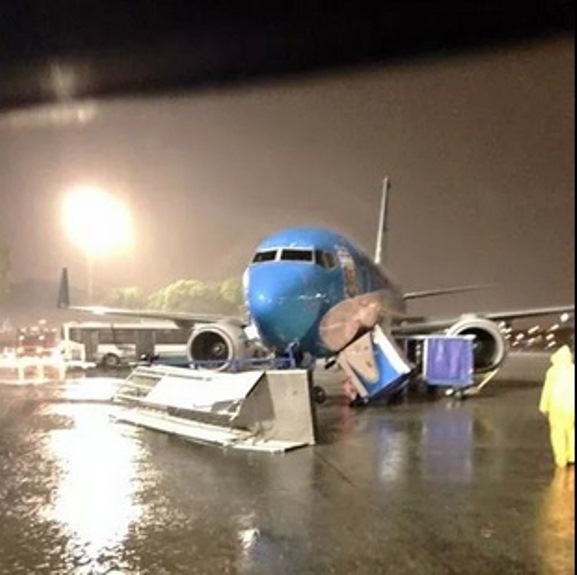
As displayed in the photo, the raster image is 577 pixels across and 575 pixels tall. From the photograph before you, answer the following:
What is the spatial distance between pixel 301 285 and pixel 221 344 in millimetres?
596

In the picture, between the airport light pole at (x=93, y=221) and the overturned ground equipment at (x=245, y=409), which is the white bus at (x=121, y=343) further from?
the airport light pole at (x=93, y=221)

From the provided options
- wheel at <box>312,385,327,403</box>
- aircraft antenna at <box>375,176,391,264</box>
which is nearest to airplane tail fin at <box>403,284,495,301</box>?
aircraft antenna at <box>375,176,391,264</box>

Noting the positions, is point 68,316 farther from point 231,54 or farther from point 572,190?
point 572,190

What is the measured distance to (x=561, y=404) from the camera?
2.25 metres

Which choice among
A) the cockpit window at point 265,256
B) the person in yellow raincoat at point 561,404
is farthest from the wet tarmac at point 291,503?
the cockpit window at point 265,256

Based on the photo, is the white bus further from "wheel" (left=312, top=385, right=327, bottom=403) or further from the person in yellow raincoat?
the person in yellow raincoat

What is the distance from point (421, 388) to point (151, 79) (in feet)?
12.9

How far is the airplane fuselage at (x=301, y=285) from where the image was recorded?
15.2 ft

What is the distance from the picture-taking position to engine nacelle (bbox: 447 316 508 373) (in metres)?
5.08

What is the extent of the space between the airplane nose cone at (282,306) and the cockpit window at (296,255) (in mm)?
52

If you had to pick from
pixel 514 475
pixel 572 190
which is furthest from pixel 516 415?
pixel 572 190

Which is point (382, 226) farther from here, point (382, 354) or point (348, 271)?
point (348, 271)

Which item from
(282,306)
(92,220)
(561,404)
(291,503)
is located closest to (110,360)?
(282,306)

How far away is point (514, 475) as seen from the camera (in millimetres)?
2568
